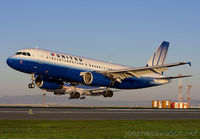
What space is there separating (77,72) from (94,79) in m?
3.44

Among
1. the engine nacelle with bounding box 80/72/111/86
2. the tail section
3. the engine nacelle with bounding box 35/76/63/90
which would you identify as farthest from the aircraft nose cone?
the tail section

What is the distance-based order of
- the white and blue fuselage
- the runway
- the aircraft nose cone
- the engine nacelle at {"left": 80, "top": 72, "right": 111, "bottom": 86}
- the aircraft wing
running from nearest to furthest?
the runway, the aircraft nose cone, the white and blue fuselage, the engine nacelle at {"left": 80, "top": 72, "right": 111, "bottom": 86}, the aircraft wing

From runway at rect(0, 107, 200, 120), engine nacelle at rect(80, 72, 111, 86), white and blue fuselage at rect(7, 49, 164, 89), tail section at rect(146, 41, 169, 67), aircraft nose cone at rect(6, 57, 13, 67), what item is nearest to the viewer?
runway at rect(0, 107, 200, 120)

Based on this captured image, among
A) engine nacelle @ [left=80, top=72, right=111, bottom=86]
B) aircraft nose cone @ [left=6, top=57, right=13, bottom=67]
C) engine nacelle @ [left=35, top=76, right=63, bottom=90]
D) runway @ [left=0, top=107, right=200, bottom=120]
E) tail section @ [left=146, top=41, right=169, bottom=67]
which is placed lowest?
runway @ [left=0, top=107, right=200, bottom=120]

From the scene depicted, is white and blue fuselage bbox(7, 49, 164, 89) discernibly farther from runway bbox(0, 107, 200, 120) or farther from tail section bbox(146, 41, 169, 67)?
tail section bbox(146, 41, 169, 67)

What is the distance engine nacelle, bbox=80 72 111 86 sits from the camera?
60.8m

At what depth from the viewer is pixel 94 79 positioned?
6141 centimetres

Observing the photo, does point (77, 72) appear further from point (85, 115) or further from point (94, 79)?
point (85, 115)

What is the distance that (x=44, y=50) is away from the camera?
57.3m

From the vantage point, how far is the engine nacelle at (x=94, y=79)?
6080 centimetres

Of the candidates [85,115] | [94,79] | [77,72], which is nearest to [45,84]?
[77,72]

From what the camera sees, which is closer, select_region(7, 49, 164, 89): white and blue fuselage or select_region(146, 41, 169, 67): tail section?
select_region(7, 49, 164, 89): white and blue fuselage

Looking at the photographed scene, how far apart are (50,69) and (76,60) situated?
580 cm

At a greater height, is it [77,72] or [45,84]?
[77,72]
